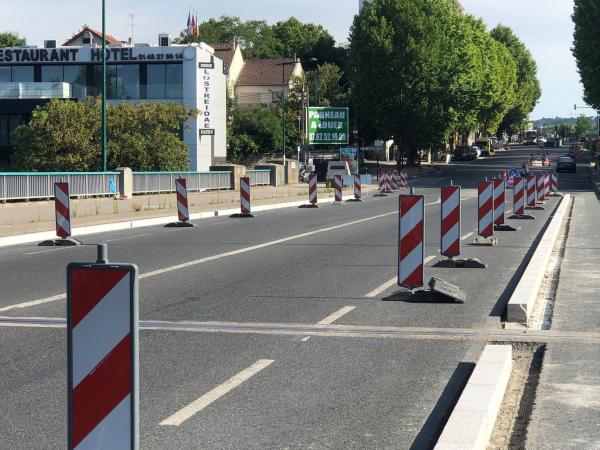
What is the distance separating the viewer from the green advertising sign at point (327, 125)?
6369cm

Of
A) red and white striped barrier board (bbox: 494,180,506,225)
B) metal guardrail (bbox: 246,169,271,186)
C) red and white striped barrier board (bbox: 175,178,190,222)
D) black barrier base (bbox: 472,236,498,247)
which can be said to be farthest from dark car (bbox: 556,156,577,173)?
black barrier base (bbox: 472,236,498,247)

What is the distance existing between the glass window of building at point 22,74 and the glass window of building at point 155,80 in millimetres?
9373

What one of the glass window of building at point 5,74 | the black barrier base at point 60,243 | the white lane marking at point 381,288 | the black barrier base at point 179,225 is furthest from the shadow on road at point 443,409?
the glass window of building at point 5,74

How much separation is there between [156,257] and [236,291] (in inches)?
203

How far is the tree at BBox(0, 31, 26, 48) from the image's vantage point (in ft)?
385

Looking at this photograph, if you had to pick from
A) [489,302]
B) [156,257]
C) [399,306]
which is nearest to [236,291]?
[399,306]

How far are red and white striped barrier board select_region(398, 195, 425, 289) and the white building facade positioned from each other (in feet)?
187

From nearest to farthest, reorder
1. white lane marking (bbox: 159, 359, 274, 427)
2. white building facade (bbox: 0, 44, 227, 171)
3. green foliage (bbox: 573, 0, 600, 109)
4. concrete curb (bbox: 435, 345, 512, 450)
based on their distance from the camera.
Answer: concrete curb (bbox: 435, 345, 512, 450) < white lane marking (bbox: 159, 359, 274, 427) < white building facade (bbox: 0, 44, 227, 171) < green foliage (bbox: 573, 0, 600, 109)

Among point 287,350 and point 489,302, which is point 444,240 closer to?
point 489,302

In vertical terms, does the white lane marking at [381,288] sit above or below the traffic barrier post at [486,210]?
below

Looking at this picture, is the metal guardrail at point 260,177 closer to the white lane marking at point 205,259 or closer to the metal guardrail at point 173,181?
the metal guardrail at point 173,181

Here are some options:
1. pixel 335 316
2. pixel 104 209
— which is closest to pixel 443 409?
pixel 335 316

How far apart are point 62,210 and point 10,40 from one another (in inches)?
4122

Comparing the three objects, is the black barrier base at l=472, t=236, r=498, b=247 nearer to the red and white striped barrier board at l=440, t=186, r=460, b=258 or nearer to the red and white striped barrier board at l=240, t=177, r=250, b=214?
the red and white striped barrier board at l=440, t=186, r=460, b=258
